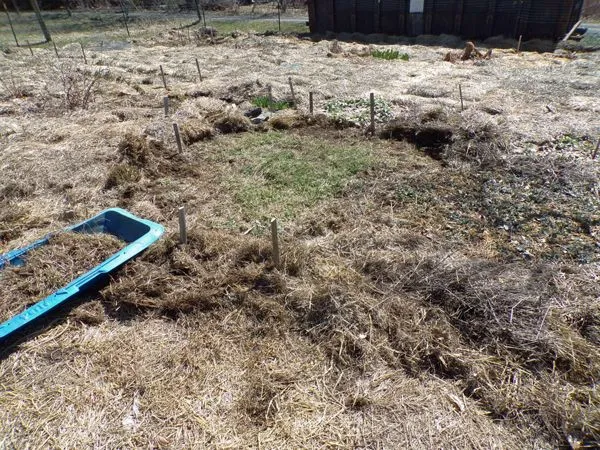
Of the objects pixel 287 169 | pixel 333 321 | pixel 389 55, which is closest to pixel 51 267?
pixel 333 321

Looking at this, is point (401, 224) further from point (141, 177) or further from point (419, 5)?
point (419, 5)

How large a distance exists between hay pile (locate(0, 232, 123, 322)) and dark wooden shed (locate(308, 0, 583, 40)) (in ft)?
55.7

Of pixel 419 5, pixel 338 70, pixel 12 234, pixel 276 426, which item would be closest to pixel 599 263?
pixel 276 426

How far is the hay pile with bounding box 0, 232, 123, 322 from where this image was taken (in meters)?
3.16

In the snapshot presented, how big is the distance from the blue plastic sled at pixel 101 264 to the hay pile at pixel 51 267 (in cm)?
13

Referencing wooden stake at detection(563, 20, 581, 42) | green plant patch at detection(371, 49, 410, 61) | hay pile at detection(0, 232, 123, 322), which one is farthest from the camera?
wooden stake at detection(563, 20, 581, 42)

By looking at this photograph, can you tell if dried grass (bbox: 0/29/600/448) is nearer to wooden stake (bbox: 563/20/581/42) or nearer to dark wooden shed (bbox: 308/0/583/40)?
wooden stake (bbox: 563/20/581/42)

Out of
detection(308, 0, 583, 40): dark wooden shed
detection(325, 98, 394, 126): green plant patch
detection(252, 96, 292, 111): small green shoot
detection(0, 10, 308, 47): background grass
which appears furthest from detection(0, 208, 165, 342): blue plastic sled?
detection(0, 10, 308, 47): background grass

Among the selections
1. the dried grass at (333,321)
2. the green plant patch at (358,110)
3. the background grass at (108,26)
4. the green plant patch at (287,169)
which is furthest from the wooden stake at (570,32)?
the green plant patch at (287,169)

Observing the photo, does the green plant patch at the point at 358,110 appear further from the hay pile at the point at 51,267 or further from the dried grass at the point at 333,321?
the hay pile at the point at 51,267

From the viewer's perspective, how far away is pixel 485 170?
17.4ft

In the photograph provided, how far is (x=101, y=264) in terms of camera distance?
11.1 ft

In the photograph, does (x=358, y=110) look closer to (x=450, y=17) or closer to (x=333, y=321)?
(x=333, y=321)

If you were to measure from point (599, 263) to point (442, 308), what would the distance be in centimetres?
163
